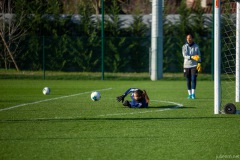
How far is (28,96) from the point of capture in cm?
1975

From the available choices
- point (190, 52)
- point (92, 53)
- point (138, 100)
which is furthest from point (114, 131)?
point (92, 53)

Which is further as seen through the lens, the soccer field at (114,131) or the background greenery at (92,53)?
the background greenery at (92,53)

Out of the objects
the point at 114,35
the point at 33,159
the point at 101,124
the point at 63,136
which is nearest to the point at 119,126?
the point at 101,124

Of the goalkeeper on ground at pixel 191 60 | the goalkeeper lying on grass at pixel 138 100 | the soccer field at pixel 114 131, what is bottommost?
the soccer field at pixel 114 131

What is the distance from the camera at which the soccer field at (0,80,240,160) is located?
860 centimetres

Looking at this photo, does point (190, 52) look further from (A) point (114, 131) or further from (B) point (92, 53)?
(B) point (92, 53)

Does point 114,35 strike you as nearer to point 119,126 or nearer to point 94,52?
point 94,52

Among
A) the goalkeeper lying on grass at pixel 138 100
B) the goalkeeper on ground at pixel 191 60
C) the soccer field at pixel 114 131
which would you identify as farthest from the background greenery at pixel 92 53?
the goalkeeper lying on grass at pixel 138 100

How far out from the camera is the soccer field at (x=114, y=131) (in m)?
8.60

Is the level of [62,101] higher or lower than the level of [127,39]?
lower

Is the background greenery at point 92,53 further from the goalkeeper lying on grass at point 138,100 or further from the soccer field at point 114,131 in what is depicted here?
the goalkeeper lying on grass at point 138,100

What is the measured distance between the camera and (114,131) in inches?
426

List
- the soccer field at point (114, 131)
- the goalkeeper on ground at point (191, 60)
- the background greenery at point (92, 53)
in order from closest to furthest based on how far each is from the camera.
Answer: the soccer field at point (114, 131) < the goalkeeper on ground at point (191, 60) < the background greenery at point (92, 53)

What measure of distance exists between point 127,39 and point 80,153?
2492 cm
